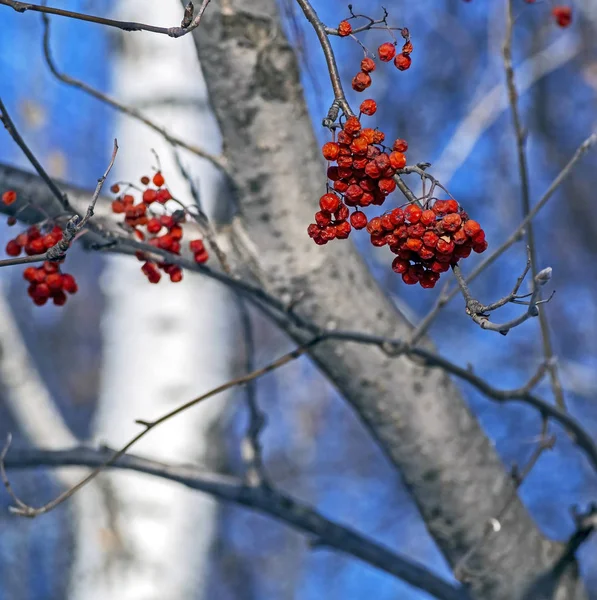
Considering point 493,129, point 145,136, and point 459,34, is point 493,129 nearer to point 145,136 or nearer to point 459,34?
point 459,34

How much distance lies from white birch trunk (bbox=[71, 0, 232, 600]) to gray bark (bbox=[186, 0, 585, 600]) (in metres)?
0.98

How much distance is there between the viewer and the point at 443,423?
4.29ft

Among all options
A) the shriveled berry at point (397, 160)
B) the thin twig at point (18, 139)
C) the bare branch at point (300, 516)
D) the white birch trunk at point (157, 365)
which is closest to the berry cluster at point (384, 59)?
the shriveled berry at point (397, 160)

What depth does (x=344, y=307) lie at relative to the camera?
4.16 ft

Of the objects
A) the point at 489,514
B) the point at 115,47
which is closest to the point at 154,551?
the point at 489,514

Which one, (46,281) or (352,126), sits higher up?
(46,281)

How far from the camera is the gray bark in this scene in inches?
46.3

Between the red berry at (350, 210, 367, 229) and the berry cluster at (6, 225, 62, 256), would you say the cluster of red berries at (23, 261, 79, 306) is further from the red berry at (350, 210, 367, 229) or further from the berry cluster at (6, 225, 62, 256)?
the red berry at (350, 210, 367, 229)

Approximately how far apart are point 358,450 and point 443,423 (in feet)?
21.0

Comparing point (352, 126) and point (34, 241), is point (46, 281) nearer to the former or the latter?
point (34, 241)

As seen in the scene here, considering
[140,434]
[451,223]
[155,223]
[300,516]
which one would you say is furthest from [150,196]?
[300,516]

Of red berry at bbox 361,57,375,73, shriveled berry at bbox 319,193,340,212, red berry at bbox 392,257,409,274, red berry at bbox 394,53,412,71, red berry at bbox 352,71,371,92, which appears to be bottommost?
red berry at bbox 392,257,409,274

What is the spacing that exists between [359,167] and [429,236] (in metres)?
0.09

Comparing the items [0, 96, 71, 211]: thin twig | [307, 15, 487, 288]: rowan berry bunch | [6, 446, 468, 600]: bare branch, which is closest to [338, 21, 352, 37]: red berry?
[307, 15, 487, 288]: rowan berry bunch
